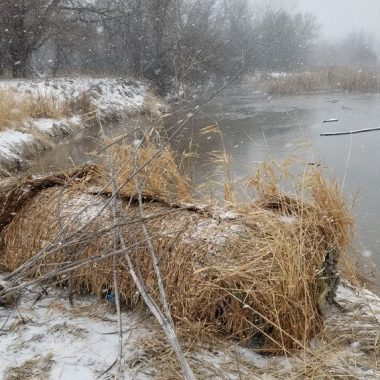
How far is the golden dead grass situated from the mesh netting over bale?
6.01 m

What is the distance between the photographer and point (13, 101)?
31.6 feet

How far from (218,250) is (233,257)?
0.08 metres

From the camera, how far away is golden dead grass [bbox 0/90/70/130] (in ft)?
28.2

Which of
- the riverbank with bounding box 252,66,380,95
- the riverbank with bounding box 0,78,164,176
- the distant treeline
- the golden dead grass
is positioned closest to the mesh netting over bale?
the riverbank with bounding box 0,78,164,176

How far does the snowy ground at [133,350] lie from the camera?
2012mm

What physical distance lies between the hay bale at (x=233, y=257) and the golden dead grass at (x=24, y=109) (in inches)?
Answer: 247

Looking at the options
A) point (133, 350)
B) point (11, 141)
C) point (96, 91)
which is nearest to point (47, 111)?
point (11, 141)

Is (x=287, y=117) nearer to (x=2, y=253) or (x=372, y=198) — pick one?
(x=372, y=198)

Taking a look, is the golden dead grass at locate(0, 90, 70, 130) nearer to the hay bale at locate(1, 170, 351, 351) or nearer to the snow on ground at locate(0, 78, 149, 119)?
the snow on ground at locate(0, 78, 149, 119)

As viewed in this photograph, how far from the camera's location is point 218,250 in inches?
90.5

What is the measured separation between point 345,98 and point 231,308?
50.7 feet

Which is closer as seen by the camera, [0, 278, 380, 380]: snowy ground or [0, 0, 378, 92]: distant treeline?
[0, 278, 380, 380]: snowy ground

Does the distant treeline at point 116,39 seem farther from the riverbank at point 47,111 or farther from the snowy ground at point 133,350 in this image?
the snowy ground at point 133,350

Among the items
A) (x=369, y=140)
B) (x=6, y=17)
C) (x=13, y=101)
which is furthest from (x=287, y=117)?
(x=6, y=17)
